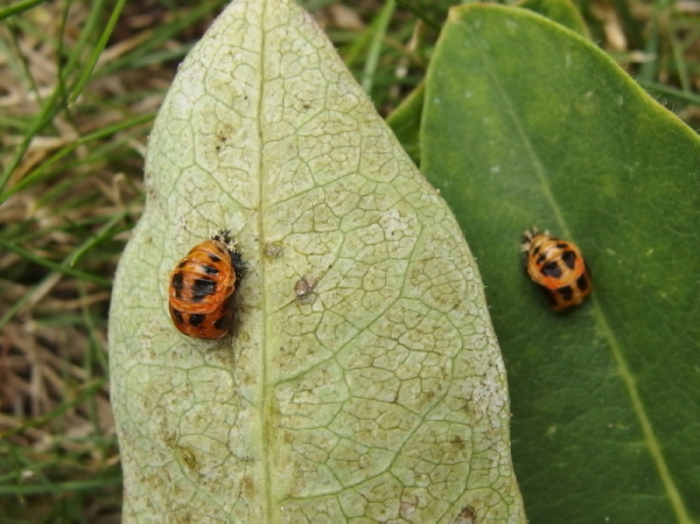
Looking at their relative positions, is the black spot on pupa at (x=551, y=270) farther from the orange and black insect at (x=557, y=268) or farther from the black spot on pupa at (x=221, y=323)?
the black spot on pupa at (x=221, y=323)

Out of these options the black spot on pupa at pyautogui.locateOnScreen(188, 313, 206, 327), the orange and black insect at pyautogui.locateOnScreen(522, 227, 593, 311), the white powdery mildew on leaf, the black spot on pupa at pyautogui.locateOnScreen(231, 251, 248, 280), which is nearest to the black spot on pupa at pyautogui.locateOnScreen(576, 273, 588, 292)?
the orange and black insect at pyautogui.locateOnScreen(522, 227, 593, 311)

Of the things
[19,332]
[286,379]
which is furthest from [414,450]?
[19,332]

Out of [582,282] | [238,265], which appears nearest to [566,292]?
[582,282]

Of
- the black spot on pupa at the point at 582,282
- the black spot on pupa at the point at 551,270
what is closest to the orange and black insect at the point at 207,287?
the black spot on pupa at the point at 551,270

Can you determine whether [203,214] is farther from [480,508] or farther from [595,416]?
[595,416]

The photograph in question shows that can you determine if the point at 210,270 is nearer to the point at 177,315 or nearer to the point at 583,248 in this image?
the point at 177,315

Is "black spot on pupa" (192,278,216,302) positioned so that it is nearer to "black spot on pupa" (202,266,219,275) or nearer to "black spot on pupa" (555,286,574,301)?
"black spot on pupa" (202,266,219,275)
